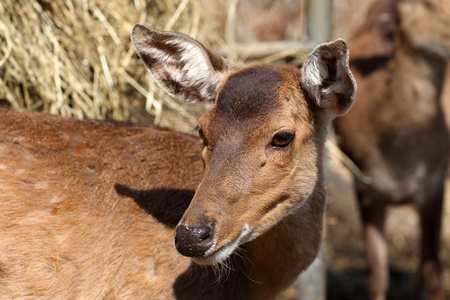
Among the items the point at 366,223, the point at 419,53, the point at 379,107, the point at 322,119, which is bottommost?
the point at 366,223

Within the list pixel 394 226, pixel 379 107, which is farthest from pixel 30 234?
pixel 394 226

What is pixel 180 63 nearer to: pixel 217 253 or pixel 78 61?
pixel 217 253

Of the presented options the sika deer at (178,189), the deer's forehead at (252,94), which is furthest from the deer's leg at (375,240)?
the deer's forehead at (252,94)

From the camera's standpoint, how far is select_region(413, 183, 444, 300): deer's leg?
6.43 meters

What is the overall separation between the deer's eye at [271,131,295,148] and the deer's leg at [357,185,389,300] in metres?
3.79

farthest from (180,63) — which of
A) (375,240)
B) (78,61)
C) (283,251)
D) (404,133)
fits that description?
(375,240)

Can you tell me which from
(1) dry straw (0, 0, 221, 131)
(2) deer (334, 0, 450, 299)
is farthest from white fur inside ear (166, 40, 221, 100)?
(2) deer (334, 0, 450, 299)

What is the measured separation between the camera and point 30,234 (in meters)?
3.24

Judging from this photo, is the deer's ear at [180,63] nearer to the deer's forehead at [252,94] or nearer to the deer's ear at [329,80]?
the deer's forehead at [252,94]

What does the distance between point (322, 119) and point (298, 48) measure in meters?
2.16

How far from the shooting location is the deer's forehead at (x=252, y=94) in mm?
3076

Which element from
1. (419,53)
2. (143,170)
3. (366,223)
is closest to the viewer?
(143,170)

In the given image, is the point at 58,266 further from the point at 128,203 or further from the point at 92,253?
the point at 128,203

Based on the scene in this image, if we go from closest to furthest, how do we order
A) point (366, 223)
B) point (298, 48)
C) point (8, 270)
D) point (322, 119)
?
1. point (8, 270)
2. point (322, 119)
3. point (298, 48)
4. point (366, 223)
